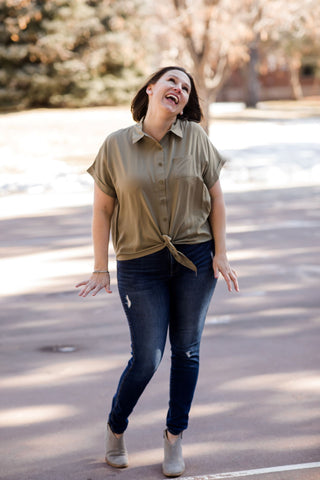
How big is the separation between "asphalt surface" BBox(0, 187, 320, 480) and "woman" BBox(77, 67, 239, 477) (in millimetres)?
600

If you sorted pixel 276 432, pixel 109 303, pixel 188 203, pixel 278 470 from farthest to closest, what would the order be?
pixel 109 303, pixel 276 432, pixel 278 470, pixel 188 203

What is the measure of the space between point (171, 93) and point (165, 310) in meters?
0.97

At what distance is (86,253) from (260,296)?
2.66m

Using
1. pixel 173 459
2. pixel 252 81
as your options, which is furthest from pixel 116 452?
pixel 252 81

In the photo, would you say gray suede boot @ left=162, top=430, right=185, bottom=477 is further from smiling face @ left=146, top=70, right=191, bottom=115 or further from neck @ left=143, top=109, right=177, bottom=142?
smiling face @ left=146, top=70, right=191, bottom=115

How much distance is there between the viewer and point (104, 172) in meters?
3.18

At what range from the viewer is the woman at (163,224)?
3.13 metres

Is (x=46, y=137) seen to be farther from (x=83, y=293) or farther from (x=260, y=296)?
(x=83, y=293)

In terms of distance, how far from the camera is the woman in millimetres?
3127

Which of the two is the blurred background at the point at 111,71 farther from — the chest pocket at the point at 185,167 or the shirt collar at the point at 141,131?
the chest pocket at the point at 185,167

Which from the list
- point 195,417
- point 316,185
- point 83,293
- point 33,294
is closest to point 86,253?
point 33,294

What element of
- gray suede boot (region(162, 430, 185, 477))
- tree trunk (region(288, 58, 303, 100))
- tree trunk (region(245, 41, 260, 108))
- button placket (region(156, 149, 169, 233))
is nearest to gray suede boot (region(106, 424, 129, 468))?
gray suede boot (region(162, 430, 185, 477))

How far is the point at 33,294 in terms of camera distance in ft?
22.8

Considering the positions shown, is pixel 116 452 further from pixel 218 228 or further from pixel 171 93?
pixel 171 93
